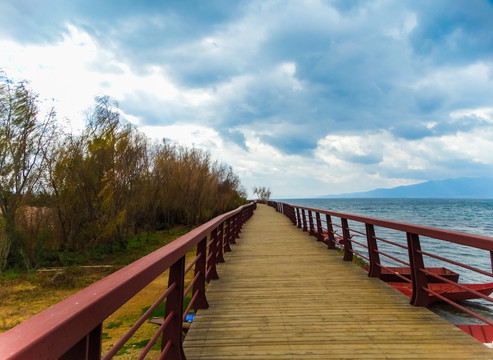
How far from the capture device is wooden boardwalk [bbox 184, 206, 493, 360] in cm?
240

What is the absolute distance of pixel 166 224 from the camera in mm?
22250

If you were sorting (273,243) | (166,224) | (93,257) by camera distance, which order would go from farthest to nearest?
(166,224)
(93,257)
(273,243)

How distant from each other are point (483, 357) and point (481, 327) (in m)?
4.41

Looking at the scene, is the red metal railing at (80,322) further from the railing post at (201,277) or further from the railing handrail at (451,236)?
the railing handrail at (451,236)

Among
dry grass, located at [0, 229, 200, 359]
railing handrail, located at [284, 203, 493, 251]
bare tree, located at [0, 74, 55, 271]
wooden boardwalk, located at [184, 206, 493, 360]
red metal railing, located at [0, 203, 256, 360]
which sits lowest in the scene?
dry grass, located at [0, 229, 200, 359]

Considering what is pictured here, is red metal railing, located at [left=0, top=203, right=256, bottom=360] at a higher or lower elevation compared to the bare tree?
lower

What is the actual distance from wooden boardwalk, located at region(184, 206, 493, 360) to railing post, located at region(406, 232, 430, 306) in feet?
0.49

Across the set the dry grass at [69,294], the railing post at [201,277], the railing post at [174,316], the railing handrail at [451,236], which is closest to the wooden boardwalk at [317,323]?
the railing post at [201,277]

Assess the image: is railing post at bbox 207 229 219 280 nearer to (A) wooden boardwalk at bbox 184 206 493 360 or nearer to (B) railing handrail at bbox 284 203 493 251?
(A) wooden boardwalk at bbox 184 206 493 360

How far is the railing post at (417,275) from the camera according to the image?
3322mm

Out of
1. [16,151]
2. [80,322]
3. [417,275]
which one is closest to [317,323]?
[417,275]

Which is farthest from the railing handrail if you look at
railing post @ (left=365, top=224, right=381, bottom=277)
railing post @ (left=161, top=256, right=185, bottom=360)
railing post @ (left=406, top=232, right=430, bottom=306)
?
railing post @ (left=161, top=256, right=185, bottom=360)

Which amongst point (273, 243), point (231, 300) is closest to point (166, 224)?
point (273, 243)

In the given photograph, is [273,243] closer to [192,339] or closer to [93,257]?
[192,339]
